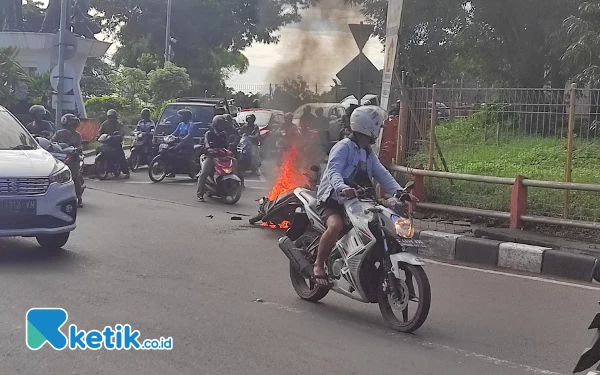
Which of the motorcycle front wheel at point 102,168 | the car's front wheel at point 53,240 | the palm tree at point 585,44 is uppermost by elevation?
the palm tree at point 585,44

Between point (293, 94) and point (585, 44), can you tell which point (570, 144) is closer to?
point (293, 94)

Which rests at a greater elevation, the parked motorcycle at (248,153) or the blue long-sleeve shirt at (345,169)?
the blue long-sleeve shirt at (345,169)

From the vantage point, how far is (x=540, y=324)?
673cm

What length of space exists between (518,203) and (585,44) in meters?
10.6

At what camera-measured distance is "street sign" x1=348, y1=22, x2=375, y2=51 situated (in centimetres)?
1264

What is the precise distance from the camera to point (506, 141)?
11320 millimetres

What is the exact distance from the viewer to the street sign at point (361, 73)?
13110 millimetres

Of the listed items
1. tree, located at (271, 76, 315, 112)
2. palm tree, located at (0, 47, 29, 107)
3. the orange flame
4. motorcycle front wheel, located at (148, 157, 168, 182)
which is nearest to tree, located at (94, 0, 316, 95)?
palm tree, located at (0, 47, 29, 107)

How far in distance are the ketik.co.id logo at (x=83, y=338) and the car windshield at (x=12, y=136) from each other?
3488 mm

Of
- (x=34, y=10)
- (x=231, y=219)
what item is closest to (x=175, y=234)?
(x=231, y=219)

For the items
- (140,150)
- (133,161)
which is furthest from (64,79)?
(133,161)

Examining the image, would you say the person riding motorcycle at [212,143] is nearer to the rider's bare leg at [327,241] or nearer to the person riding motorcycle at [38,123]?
the person riding motorcycle at [38,123]

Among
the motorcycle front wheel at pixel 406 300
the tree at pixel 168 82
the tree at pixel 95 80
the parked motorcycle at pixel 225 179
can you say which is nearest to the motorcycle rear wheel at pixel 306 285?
the motorcycle front wheel at pixel 406 300

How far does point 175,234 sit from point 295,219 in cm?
395
